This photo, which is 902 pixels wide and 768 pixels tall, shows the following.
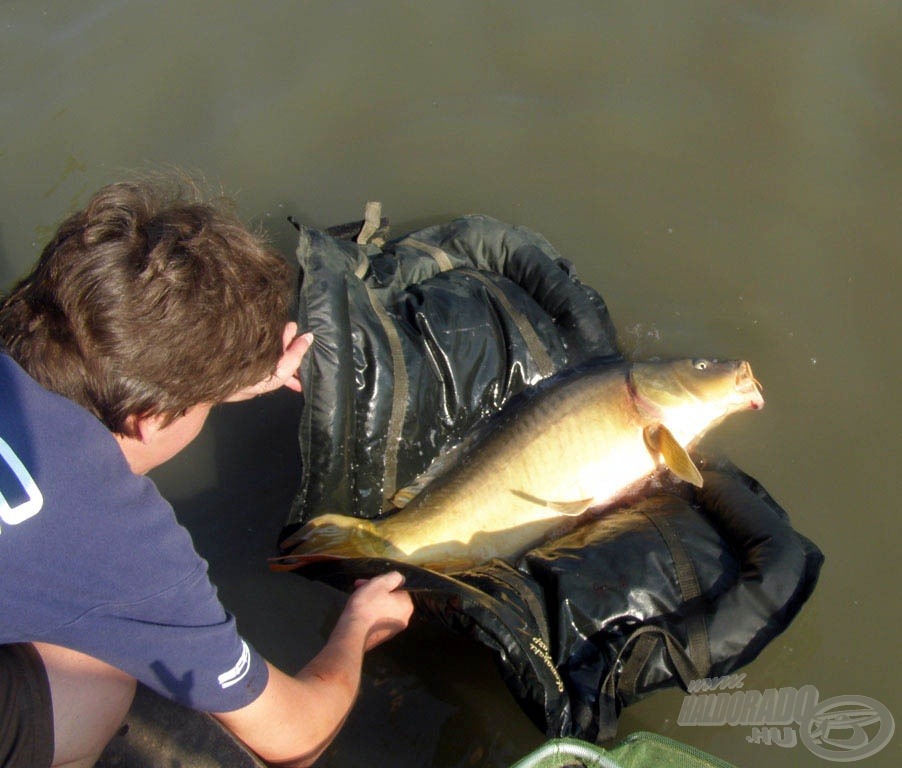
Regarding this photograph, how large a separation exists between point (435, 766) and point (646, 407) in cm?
158

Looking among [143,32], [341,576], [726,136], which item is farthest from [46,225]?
[726,136]

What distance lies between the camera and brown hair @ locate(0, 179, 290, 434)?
77.0 inches

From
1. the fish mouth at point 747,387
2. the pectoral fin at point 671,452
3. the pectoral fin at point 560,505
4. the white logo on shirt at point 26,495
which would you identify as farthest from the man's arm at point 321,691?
the fish mouth at point 747,387

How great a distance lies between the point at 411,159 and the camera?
179 inches

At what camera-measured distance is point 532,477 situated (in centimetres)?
309

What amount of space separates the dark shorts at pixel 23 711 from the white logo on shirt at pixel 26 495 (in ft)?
1.82

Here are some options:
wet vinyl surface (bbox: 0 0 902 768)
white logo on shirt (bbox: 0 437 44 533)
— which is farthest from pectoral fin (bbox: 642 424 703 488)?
white logo on shirt (bbox: 0 437 44 533)

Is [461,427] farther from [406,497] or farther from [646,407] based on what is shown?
[646,407]

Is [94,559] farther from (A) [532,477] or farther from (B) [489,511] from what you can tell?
(A) [532,477]

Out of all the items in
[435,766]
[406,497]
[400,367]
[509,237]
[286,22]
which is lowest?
[435,766]

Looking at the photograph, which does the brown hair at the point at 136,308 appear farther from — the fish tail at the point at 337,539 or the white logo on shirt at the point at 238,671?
the fish tail at the point at 337,539

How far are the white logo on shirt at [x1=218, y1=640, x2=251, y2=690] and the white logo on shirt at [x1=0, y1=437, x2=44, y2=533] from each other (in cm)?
63

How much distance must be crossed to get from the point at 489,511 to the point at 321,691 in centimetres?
95

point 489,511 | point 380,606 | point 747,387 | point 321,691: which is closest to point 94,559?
point 321,691
